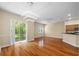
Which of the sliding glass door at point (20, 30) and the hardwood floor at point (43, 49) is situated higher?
the sliding glass door at point (20, 30)

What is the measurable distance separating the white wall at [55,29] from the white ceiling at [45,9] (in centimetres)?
14

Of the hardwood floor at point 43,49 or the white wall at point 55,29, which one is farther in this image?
the white wall at point 55,29

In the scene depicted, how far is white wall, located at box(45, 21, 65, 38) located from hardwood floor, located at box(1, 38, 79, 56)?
133mm

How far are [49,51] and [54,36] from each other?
1.37 ft

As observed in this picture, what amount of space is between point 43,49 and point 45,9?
1032mm

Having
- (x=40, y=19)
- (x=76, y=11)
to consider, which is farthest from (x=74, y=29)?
(x=40, y=19)

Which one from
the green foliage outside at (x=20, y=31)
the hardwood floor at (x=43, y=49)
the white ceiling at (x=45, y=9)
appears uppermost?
the white ceiling at (x=45, y=9)

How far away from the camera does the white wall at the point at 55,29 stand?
2426mm

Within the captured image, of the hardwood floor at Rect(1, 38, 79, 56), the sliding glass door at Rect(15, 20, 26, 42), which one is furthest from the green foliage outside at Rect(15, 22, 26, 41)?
the hardwood floor at Rect(1, 38, 79, 56)

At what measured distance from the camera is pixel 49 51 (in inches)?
92.1

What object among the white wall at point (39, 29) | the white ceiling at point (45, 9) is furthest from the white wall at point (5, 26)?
the white wall at point (39, 29)

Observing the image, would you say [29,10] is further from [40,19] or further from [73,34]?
[73,34]

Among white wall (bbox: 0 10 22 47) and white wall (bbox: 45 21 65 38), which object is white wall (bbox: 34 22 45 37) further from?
white wall (bbox: 0 10 22 47)

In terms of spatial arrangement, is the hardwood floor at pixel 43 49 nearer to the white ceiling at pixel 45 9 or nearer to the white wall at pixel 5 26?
the white wall at pixel 5 26
